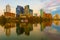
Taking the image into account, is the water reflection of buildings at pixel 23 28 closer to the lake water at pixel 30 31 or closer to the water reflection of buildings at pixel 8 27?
the lake water at pixel 30 31

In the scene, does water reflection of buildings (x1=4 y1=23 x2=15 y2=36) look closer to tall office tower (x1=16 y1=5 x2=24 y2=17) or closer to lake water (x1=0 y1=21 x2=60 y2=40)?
lake water (x1=0 y1=21 x2=60 y2=40)

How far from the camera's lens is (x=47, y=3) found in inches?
102

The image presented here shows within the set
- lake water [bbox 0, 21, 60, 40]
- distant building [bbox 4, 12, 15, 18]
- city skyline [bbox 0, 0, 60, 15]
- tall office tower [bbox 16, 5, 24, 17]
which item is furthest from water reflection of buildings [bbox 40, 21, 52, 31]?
distant building [bbox 4, 12, 15, 18]

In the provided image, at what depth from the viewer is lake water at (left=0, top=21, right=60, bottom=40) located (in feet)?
8.43

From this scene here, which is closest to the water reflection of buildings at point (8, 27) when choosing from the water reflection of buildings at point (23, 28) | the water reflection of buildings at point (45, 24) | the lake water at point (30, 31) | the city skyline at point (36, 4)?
the lake water at point (30, 31)

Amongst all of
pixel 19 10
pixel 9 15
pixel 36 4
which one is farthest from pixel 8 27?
pixel 36 4

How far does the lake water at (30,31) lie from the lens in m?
2.57

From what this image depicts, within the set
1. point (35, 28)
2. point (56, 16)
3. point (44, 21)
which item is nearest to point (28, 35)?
point (35, 28)

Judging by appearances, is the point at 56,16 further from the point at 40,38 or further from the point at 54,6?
the point at 40,38

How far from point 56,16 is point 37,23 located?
0.35m

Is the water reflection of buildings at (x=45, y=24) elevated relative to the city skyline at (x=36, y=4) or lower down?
lower down

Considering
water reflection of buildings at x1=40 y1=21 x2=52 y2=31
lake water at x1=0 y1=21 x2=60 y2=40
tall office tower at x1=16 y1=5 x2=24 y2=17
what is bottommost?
lake water at x1=0 y1=21 x2=60 y2=40

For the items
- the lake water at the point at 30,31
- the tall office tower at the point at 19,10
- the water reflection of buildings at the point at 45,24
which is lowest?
the lake water at the point at 30,31

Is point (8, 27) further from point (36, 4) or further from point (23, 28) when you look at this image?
point (36, 4)
